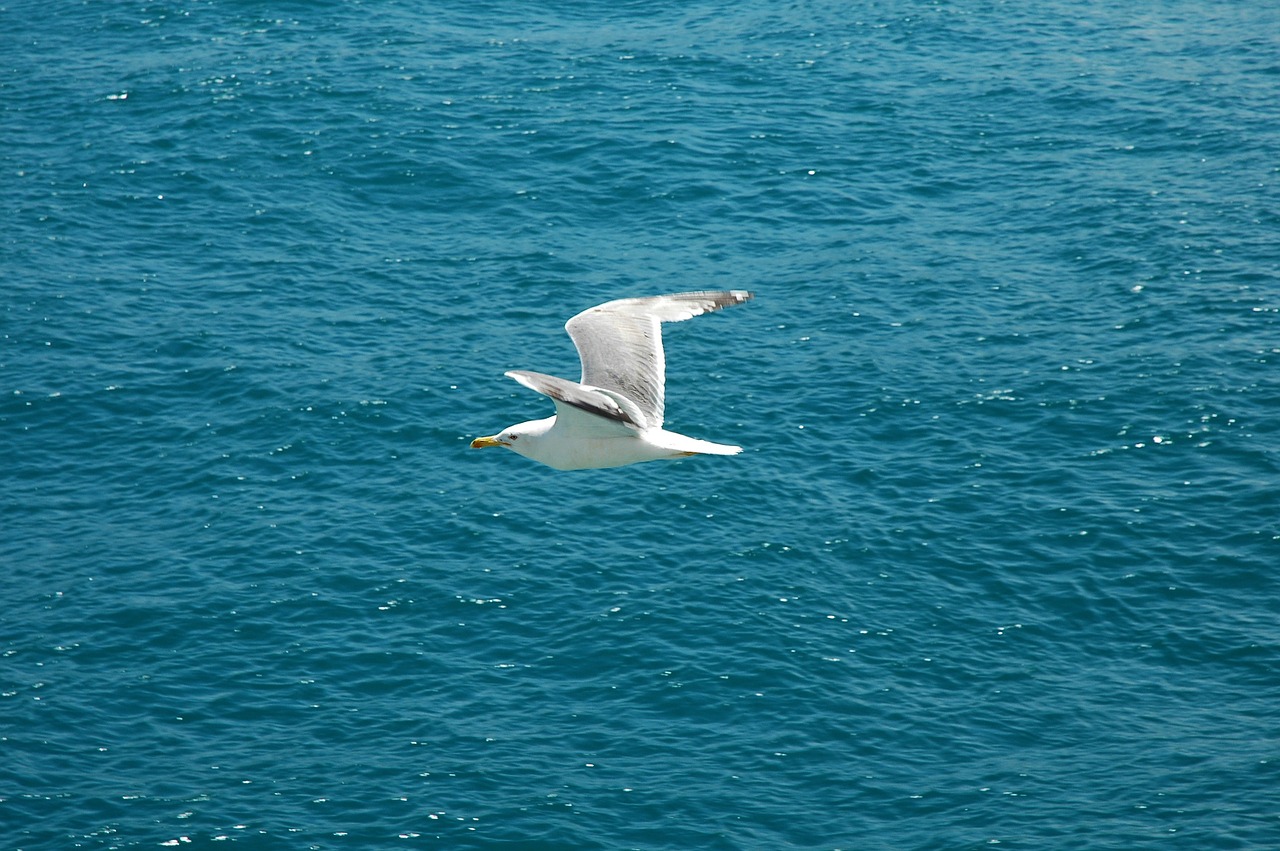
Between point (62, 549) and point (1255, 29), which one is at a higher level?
point (1255, 29)

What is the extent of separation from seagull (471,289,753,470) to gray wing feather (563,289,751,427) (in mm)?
24

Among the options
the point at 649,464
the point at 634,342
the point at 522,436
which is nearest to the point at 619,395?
the point at 634,342

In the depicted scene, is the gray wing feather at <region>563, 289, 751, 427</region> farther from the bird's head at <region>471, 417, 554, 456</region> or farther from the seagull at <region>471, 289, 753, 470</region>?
the bird's head at <region>471, 417, 554, 456</region>

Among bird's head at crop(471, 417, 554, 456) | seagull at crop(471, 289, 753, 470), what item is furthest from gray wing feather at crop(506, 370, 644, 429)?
bird's head at crop(471, 417, 554, 456)

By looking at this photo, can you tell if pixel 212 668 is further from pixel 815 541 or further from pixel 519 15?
pixel 519 15

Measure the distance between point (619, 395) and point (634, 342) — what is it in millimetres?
2606

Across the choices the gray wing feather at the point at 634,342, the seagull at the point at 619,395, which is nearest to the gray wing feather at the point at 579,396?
the seagull at the point at 619,395

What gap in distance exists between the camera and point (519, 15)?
106 metres

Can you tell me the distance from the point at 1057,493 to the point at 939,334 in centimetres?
1358

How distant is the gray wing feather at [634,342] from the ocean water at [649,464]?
1653cm

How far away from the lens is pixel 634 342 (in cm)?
3412

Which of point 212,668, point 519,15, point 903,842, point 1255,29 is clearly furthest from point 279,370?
point 1255,29

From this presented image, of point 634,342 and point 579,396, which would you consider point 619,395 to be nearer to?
point 634,342

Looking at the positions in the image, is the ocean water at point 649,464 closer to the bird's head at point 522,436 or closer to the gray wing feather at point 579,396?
the bird's head at point 522,436
